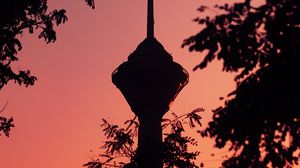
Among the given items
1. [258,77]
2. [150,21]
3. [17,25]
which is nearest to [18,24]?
[17,25]

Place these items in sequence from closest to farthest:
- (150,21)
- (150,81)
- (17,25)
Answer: (17,25) < (150,81) < (150,21)

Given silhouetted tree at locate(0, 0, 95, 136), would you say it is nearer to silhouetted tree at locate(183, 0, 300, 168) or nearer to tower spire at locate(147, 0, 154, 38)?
silhouetted tree at locate(183, 0, 300, 168)

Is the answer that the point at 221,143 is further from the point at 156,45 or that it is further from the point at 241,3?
the point at 156,45

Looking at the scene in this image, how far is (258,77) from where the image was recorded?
981cm

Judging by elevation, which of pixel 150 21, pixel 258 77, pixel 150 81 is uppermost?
pixel 150 21

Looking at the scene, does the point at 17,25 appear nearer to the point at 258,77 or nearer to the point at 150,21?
the point at 258,77

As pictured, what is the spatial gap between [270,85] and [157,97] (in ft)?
99.5

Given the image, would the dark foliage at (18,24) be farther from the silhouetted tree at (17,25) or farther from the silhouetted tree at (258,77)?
the silhouetted tree at (258,77)

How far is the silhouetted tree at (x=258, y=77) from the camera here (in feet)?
30.4

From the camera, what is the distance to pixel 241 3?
947 cm

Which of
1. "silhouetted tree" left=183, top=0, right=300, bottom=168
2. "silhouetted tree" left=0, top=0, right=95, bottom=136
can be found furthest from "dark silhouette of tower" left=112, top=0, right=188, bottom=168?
"silhouetted tree" left=183, top=0, right=300, bottom=168

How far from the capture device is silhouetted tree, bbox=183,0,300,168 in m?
9.27

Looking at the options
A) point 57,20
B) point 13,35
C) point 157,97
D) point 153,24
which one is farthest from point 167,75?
point 13,35

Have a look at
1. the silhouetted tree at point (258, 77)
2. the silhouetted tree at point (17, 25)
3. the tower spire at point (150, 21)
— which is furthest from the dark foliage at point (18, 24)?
the tower spire at point (150, 21)
